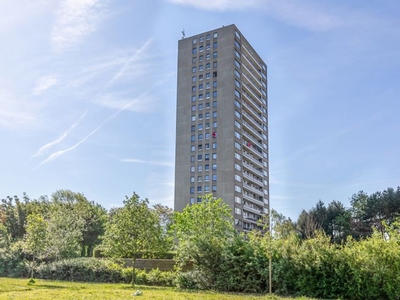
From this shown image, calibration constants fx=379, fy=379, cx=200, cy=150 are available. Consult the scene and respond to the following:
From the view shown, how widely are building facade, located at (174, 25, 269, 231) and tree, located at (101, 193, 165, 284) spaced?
44.7m

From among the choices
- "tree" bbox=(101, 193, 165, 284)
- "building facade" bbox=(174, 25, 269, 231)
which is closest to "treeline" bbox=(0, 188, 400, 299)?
"tree" bbox=(101, 193, 165, 284)

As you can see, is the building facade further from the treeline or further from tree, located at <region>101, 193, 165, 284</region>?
tree, located at <region>101, 193, 165, 284</region>

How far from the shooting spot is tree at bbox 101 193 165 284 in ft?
87.8

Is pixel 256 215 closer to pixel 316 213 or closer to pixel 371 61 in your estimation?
pixel 316 213

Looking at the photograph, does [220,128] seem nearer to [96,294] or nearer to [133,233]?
[133,233]

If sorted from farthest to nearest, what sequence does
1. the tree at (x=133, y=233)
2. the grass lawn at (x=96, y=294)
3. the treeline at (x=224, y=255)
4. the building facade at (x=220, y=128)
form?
the building facade at (x=220, y=128), the tree at (x=133, y=233), the treeline at (x=224, y=255), the grass lawn at (x=96, y=294)

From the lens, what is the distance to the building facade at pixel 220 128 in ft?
245

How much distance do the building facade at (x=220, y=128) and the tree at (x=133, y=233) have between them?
44691 millimetres

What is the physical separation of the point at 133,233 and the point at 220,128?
2040 inches

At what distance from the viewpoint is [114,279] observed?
29.7 m

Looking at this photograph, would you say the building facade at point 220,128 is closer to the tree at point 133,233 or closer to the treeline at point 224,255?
the treeline at point 224,255

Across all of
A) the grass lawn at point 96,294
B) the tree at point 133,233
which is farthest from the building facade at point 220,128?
the grass lawn at point 96,294

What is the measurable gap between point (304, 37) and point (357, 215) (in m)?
49.1

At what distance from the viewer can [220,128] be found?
252 feet
